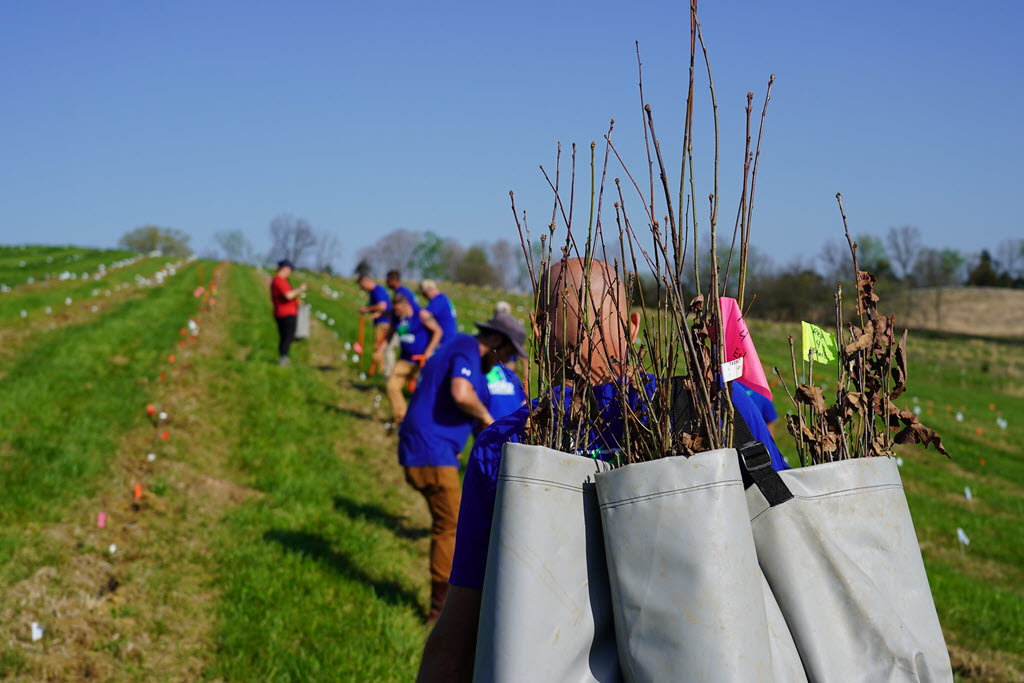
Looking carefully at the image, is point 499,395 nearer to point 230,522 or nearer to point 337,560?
point 337,560

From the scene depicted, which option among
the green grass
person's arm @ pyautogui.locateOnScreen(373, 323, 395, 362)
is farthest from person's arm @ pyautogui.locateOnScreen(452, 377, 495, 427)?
person's arm @ pyautogui.locateOnScreen(373, 323, 395, 362)

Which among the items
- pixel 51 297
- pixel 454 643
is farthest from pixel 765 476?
pixel 51 297

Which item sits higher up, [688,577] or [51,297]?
[51,297]

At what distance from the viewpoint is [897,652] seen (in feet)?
5.30

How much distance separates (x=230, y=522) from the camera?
24.5 ft

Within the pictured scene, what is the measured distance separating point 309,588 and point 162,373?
844 centimetres

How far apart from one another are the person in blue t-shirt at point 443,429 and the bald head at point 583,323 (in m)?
3.63

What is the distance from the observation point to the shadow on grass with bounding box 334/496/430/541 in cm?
800

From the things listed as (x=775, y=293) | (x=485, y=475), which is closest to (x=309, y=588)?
(x=485, y=475)

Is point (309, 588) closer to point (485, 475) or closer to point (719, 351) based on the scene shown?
point (485, 475)

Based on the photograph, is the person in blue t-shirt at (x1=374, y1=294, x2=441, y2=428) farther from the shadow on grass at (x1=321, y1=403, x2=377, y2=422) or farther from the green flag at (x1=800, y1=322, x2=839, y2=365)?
the green flag at (x1=800, y1=322, x2=839, y2=365)

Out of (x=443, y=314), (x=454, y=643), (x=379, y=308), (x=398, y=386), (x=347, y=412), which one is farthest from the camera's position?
(x=379, y=308)

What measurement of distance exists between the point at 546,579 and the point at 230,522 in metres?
6.43

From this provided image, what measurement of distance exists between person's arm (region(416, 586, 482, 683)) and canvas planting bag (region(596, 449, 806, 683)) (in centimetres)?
58
